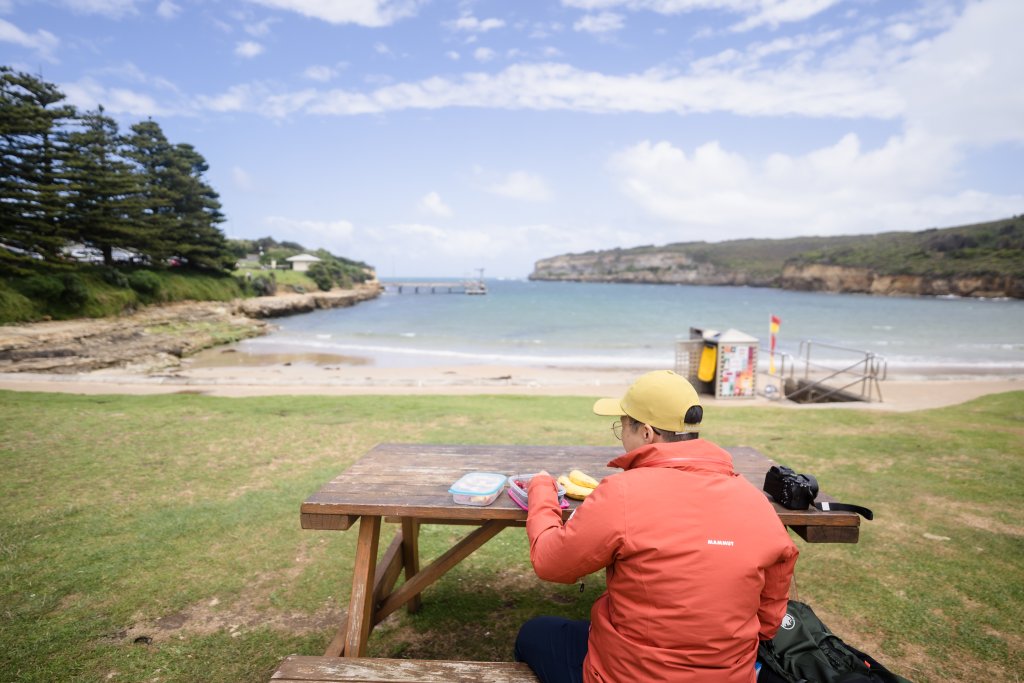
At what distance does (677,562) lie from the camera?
149 centimetres

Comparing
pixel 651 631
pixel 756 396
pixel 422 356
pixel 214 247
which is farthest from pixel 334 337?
pixel 651 631

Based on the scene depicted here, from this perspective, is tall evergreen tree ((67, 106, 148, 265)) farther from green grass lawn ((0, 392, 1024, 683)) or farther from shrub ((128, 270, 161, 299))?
green grass lawn ((0, 392, 1024, 683))

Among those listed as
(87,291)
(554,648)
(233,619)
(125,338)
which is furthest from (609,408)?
(87,291)

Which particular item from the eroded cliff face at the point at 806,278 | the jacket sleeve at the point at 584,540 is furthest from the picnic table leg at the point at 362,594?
the eroded cliff face at the point at 806,278

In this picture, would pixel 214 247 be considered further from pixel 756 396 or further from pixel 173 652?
pixel 173 652

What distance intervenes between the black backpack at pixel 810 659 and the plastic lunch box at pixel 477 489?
1.31 meters

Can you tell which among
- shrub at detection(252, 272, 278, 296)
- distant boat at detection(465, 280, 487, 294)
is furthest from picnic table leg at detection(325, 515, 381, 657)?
distant boat at detection(465, 280, 487, 294)

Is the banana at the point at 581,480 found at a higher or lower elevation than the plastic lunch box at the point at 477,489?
higher

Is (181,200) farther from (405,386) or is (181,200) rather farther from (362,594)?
(362,594)

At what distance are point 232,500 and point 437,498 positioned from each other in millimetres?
3700

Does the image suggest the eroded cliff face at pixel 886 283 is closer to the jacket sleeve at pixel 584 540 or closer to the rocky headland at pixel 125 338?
the rocky headland at pixel 125 338

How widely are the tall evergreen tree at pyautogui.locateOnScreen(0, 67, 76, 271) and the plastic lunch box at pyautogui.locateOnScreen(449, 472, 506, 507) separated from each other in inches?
1309

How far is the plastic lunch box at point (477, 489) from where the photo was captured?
2396 mm

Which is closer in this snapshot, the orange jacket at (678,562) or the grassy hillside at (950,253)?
the orange jacket at (678,562)
